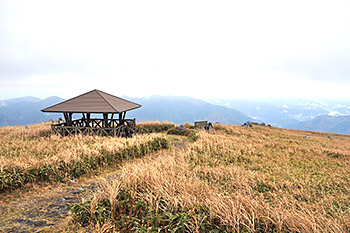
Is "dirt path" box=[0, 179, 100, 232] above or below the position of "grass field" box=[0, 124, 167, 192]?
below

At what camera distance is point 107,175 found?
812cm

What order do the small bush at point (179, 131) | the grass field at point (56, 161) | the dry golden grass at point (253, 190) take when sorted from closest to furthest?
the dry golden grass at point (253, 190) < the grass field at point (56, 161) < the small bush at point (179, 131)

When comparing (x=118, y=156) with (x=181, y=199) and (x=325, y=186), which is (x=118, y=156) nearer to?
(x=181, y=199)

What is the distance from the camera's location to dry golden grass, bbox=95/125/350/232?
3756mm

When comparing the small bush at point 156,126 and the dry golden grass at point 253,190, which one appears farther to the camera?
the small bush at point 156,126

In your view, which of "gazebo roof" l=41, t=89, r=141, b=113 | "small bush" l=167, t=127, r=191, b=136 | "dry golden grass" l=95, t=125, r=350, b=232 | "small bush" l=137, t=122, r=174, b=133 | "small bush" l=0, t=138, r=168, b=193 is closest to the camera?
"dry golden grass" l=95, t=125, r=350, b=232

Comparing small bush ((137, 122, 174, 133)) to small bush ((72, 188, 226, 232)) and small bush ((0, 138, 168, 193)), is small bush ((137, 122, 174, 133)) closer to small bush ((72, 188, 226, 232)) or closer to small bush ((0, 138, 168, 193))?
small bush ((0, 138, 168, 193))

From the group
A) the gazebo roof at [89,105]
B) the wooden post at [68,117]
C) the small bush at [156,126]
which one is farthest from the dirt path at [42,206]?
the small bush at [156,126]

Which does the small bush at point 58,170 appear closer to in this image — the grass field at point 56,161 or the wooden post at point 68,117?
the grass field at point 56,161

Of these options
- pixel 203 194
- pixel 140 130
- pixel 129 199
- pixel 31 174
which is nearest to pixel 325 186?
pixel 203 194

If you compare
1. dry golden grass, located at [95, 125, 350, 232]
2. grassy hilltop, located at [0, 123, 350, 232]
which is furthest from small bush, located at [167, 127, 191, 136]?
grassy hilltop, located at [0, 123, 350, 232]

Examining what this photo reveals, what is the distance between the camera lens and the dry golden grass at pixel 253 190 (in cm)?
376

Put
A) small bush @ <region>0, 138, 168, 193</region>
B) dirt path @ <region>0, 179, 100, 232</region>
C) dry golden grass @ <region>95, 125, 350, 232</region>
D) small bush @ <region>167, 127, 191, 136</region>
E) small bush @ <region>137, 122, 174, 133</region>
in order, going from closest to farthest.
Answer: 1. dry golden grass @ <region>95, 125, 350, 232</region>
2. dirt path @ <region>0, 179, 100, 232</region>
3. small bush @ <region>0, 138, 168, 193</region>
4. small bush @ <region>167, 127, 191, 136</region>
5. small bush @ <region>137, 122, 174, 133</region>

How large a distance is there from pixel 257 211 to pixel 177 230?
1.76 metres
